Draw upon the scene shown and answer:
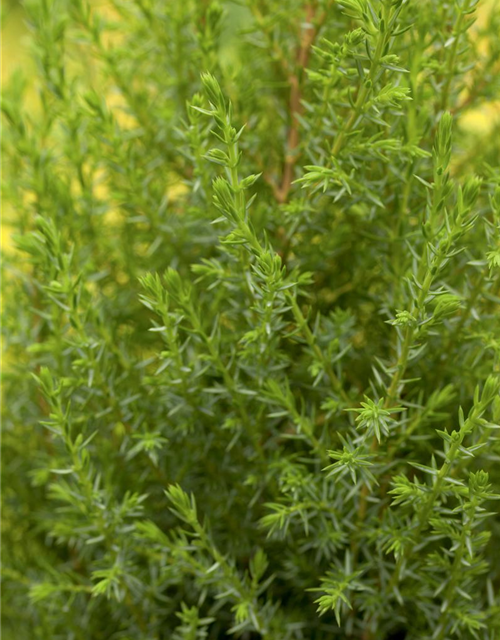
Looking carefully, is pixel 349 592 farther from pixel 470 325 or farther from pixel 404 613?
pixel 470 325

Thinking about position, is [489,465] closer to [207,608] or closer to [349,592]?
Result: [349,592]

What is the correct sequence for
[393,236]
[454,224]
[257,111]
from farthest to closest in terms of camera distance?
[257,111] → [393,236] → [454,224]

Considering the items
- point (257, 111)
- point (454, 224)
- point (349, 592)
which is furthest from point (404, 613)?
point (257, 111)

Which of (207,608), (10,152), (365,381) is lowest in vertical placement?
(207,608)

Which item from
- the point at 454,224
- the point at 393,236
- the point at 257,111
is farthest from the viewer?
the point at 257,111

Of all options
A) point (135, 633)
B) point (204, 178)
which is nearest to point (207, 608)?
point (135, 633)

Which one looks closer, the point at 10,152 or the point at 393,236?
the point at 393,236

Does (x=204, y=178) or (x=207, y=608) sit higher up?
(x=204, y=178)
